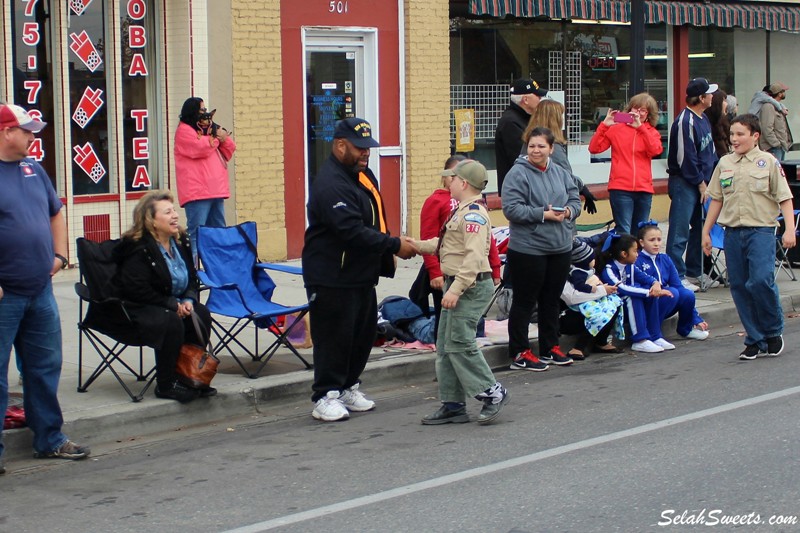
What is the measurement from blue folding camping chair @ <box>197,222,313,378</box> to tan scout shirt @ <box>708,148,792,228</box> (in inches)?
134

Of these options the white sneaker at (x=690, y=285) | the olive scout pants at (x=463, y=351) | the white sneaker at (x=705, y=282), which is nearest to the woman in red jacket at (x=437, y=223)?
the olive scout pants at (x=463, y=351)

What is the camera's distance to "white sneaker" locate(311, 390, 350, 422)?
812cm


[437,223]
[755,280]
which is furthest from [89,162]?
[755,280]

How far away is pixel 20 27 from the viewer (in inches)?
495

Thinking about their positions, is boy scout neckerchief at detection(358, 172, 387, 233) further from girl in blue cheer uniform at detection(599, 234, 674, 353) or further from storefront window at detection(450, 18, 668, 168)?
storefront window at detection(450, 18, 668, 168)

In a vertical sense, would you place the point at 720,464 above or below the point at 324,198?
below

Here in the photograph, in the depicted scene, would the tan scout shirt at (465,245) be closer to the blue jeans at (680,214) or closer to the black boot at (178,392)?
the black boot at (178,392)

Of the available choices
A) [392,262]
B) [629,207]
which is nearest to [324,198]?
[392,262]

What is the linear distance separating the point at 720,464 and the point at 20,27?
8.73 m

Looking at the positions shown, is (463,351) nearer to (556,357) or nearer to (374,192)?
(374,192)

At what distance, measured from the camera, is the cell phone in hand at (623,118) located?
12688 millimetres

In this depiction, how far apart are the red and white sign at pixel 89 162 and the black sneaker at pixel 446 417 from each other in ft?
21.2

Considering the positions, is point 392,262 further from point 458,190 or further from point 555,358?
point 555,358

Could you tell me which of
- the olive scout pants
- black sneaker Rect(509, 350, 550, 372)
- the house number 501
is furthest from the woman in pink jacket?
the olive scout pants
